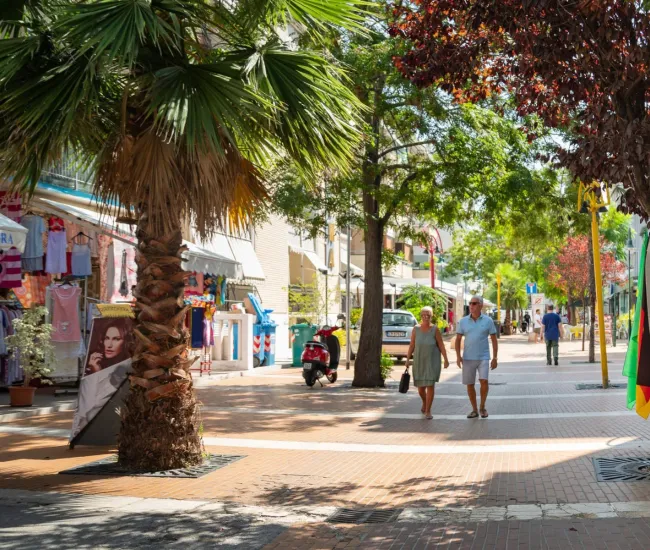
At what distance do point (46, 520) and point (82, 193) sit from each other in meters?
12.8

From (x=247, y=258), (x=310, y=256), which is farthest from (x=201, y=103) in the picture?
(x=310, y=256)

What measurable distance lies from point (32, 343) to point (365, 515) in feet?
28.3

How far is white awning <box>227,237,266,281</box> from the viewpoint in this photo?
94.1 feet

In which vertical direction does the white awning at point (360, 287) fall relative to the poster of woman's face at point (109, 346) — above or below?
above

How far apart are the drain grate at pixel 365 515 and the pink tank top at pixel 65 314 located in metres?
10.2

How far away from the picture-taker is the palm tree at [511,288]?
8276cm

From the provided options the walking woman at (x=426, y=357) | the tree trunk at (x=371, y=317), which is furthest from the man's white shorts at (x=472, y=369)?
the tree trunk at (x=371, y=317)

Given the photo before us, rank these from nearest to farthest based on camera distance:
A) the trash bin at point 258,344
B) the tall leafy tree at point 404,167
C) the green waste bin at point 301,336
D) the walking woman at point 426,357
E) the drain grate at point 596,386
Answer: the walking woman at point 426,357
the tall leafy tree at point 404,167
the drain grate at point 596,386
the trash bin at point 258,344
the green waste bin at point 301,336

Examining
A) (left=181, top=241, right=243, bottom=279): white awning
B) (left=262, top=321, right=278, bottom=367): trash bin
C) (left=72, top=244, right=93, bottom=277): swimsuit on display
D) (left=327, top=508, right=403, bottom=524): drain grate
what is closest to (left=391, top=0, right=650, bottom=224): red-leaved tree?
(left=327, top=508, right=403, bottom=524): drain grate

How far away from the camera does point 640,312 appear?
9031 mm

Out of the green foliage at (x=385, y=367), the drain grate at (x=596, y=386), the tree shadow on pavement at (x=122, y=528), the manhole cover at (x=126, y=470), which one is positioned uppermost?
the green foliage at (x=385, y=367)

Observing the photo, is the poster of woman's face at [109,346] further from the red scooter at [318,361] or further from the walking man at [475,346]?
the red scooter at [318,361]

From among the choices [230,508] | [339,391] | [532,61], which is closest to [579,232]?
[339,391]

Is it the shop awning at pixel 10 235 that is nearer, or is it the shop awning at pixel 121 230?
the shop awning at pixel 10 235
